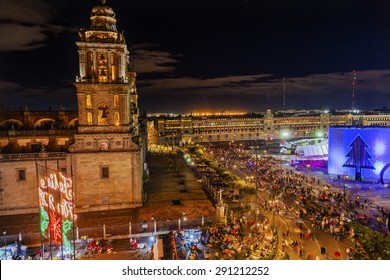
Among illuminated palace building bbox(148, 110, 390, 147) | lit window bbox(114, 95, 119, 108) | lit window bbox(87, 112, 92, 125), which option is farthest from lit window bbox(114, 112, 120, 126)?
illuminated palace building bbox(148, 110, 390, 147)

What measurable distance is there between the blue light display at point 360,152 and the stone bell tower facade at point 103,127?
119 feet

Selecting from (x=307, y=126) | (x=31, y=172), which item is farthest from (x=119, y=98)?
(x=307, y=126)

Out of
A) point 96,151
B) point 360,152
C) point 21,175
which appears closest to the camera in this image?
point 96,151

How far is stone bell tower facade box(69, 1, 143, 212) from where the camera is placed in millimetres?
30031

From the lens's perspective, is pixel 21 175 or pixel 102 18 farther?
pixel 21 175

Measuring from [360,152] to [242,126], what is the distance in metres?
82.8

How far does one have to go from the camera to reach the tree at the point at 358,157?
4891 centimetres

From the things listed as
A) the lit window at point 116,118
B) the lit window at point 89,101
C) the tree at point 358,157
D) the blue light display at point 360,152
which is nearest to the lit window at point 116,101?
the lit window at point 116,118

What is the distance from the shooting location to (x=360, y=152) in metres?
49.7

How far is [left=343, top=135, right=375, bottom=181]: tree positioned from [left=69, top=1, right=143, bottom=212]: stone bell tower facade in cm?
3637

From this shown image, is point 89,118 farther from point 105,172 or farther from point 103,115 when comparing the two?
point 105,172

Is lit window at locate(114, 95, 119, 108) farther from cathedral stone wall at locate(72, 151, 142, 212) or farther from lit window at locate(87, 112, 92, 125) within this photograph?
cathedral stone wall at locate(72, 151, 142, 212)

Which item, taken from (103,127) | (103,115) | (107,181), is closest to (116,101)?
(103,115)
